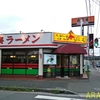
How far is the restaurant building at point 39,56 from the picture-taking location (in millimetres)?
18156

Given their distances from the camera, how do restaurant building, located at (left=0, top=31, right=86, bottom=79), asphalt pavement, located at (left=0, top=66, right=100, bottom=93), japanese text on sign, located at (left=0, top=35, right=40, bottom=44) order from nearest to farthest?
asphalt pavement, located at (left=0, top=66, right=100, bottom=93) < restaurant building, located at (left=0, top=31, right=86, bottom=79) < japanese text on sign, located at (left=0, top=35, right=40, bottom=44)

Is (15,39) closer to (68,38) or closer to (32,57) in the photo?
(32,57)

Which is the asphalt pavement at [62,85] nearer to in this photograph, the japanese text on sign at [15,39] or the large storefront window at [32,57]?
the large storefront window at [32,57]

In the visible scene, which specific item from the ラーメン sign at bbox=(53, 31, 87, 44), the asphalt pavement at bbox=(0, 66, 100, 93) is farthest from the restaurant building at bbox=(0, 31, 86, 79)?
the asphalt pavement at bbox=(0, 66, 100, 93)

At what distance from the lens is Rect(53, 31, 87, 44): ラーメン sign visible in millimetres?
18188

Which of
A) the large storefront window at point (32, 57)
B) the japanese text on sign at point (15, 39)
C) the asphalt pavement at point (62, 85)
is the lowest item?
the asphalt pavement at point (62, 85)

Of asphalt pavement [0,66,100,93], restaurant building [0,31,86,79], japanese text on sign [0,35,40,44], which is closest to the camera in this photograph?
asphalt pavement [0,66,100,93]

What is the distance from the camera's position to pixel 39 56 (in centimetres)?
1817

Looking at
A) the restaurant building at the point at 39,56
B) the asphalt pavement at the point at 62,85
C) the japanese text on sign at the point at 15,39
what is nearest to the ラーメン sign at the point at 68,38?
the restaurant building at the point at 39,56

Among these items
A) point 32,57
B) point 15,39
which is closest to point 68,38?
point 32,57

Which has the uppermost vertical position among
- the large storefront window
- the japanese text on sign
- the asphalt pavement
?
the japanese text on sign

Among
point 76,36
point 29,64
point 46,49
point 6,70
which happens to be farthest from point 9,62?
point 76,36

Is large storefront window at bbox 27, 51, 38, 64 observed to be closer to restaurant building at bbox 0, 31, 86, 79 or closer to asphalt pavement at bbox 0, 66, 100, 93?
restaurant building at bbox 0, 31, 86, 79

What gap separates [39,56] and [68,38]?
348 centimetres
